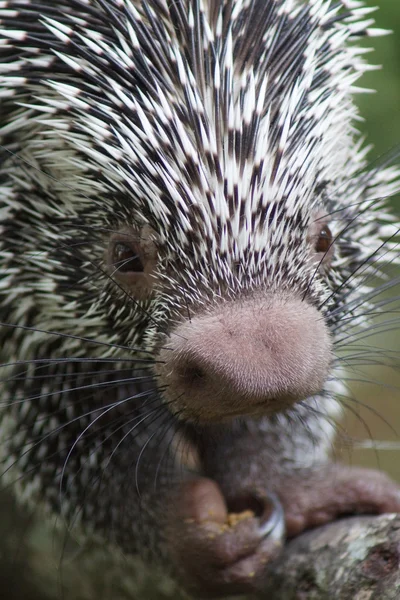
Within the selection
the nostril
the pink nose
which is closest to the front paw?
the pink nose

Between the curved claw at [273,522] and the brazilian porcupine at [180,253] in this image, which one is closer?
the brazilian porcupine at [180,253]

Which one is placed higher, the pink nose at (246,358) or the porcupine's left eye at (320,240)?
the porcupine's left eye at (320,240)

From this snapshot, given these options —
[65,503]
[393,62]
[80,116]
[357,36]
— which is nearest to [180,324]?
[80,116]

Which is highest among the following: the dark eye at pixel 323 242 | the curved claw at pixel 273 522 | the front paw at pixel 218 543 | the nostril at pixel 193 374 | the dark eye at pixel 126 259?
the dark eye at pixel 323 242

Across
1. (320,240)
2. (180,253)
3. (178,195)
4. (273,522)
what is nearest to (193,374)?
(180,253)

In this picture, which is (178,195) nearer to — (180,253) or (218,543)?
(180,253)

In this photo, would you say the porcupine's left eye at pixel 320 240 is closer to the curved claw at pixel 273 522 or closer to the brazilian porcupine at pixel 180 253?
the brazilian porcupine at pixel 180 253

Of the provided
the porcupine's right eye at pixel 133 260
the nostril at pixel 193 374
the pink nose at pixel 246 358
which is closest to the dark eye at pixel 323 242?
the pink nose at pixel 246 358
